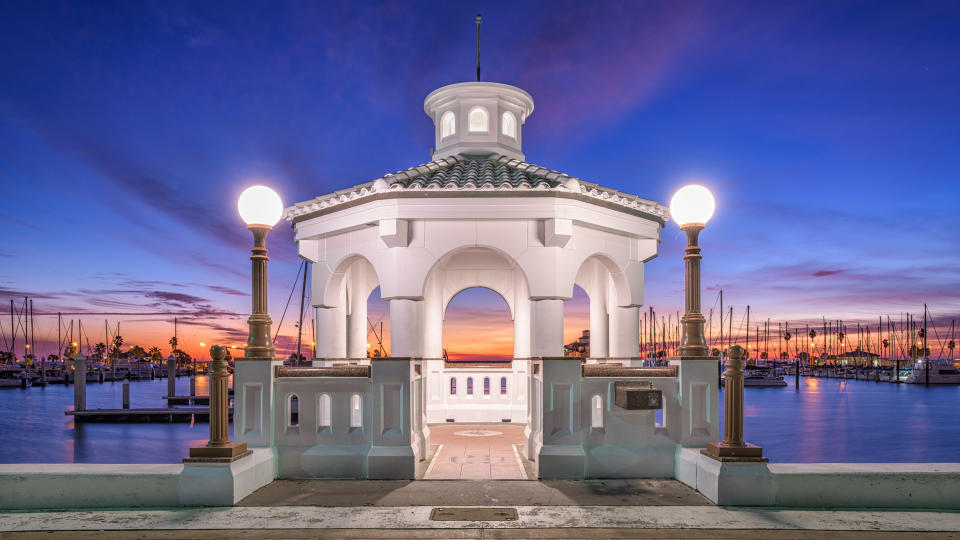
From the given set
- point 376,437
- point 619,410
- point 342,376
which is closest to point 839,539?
point 619,410

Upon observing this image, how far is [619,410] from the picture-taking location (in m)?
8.43

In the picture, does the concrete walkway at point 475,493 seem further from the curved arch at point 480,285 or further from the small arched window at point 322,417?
the curved arch at point 480,285

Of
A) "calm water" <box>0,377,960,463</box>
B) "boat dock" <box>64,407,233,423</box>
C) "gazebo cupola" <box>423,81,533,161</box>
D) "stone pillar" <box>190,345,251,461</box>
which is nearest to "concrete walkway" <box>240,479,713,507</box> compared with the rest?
"stone pillar" <box>190,345,251,461</box>

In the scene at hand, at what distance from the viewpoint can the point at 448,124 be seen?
16141 mm

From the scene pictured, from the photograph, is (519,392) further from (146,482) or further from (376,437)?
(146,482)

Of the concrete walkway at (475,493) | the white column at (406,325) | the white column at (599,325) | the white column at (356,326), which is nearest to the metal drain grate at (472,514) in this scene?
the concrete walkway at (475,493)

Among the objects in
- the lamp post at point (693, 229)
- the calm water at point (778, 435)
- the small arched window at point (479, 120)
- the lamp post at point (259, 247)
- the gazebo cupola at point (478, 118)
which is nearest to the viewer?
the lamp post at point (693, 229)

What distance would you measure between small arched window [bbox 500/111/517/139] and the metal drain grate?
11.1 m

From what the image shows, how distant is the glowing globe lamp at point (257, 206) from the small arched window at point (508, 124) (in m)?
8.66

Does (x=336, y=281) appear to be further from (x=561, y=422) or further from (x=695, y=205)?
(x=695, y=205)

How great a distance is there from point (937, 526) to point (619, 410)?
3601 millimetres

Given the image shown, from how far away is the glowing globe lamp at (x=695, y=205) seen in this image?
8.12 m

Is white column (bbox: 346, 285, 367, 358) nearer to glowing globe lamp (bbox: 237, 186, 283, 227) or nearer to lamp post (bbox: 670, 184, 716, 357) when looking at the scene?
glowing globe lamp (bbox: 237, 186, 283, 227)

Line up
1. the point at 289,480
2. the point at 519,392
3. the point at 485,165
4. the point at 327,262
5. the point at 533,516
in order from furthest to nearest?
the point at 519,392
the point at 485,165
the point at 327,262
the point at 289,480
the point at 533,516
